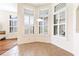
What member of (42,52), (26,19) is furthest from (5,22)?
(42,52)

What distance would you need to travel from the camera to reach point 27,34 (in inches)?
271

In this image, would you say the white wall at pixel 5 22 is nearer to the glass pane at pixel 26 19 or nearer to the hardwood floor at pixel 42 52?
the glass pane at pixel 26 19

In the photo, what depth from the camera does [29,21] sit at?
278 inches

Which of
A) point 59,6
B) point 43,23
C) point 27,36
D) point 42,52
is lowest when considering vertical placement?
point 42,52

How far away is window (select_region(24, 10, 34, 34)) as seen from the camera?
686cm

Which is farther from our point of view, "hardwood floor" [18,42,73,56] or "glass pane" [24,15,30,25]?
"glass pane" [24,15,30,25]

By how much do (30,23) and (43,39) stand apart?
1.40 meters

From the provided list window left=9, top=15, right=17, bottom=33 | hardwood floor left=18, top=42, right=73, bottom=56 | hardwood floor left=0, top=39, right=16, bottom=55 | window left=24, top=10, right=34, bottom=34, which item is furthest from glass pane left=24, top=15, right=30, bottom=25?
window left=9, top=15, right=17, bottom=33

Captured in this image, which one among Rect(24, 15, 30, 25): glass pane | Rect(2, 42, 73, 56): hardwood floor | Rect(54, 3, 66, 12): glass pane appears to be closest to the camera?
Rect(2, 42, 73, 56): hardwood floor

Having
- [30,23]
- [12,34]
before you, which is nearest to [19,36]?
[30,23]

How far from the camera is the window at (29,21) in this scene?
6.86m

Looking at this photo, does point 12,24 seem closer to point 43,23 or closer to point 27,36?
point 27,36

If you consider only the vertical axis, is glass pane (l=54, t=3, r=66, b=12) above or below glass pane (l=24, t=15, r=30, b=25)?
above

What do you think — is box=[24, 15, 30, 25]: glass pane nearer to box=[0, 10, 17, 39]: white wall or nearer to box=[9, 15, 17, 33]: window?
box=[9, 15, 17, 33]: window
